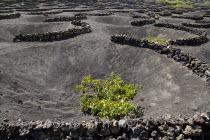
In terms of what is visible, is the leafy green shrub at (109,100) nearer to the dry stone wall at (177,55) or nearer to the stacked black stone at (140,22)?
the dry stone wall at (177,55)

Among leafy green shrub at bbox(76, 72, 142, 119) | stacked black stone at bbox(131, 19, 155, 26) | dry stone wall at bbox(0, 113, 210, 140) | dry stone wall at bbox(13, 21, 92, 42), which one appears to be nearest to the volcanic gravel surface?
leafy green shrub at bbox(76, 72, 142, 119)

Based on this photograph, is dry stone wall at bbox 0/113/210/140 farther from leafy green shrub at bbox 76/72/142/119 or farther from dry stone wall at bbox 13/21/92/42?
dry stone wall at bbox 13/21/92/42

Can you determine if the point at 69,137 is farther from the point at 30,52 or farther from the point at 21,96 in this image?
the point at 30,52

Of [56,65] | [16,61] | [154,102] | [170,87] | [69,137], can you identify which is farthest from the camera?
[56,65]

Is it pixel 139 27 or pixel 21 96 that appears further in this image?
pixel 139 27

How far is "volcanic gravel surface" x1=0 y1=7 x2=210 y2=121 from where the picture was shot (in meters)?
9.39

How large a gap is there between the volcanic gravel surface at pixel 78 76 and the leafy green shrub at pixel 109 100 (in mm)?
509

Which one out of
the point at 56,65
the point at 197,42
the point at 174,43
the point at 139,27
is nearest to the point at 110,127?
the point at 56,65

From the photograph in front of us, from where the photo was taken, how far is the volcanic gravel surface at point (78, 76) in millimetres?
9391

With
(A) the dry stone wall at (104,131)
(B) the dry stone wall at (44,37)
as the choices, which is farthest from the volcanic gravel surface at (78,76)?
(A) the dry stone wall at (104,131)

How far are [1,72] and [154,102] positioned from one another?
8.74 meters

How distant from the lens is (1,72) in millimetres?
11992

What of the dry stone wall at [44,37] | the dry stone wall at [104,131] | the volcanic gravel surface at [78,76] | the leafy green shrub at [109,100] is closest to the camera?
the dry stone wall at [104,131]

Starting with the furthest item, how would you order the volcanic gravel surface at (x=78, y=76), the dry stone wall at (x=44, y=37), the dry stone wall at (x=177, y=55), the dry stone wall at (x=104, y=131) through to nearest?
the dry stone wall at (x=44, y=37)
the dry stone wall at (x=177, y=55)
the volcanic gravel surface at (x=78, y=76)
the dry stone wall at (x=104, y=131)
